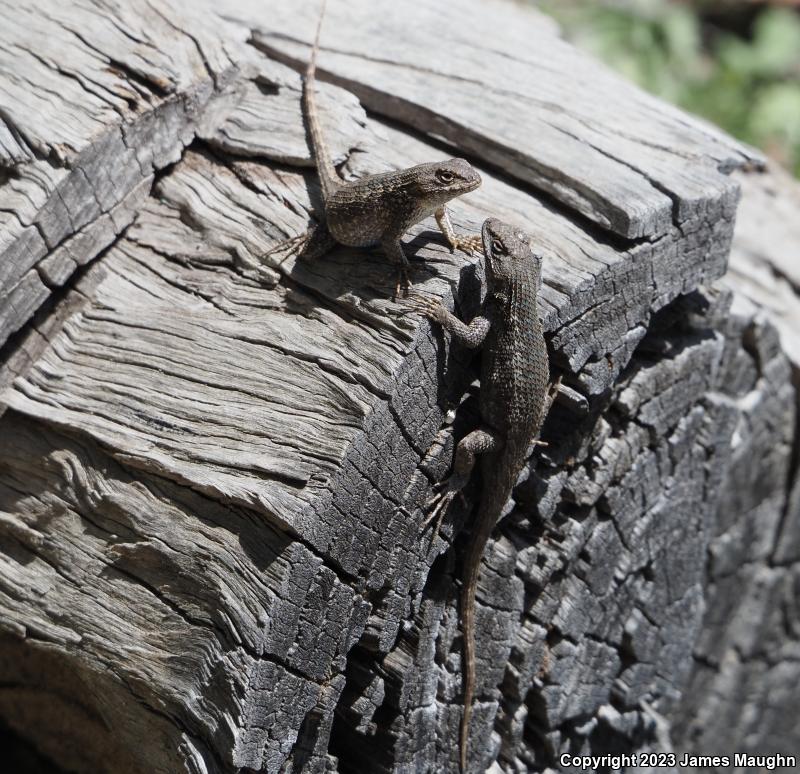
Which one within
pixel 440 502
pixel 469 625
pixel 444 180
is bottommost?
pixel 469 625

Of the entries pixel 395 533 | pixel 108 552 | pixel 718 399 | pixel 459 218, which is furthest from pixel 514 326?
pixel 108 552

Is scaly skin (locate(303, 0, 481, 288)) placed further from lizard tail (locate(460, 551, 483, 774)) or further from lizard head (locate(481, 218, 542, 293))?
lizard tail (locate(460, 551, 483, 774))

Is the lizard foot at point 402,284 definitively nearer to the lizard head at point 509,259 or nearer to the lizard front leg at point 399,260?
the lizard front leg at point 399,260

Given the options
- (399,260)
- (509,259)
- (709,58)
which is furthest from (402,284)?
(709,58)

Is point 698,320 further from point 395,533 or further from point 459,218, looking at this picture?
point 395,533

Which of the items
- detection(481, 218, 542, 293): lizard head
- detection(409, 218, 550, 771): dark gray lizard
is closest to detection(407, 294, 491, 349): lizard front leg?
detection(409, 218, 550, 771): dark gray lizard

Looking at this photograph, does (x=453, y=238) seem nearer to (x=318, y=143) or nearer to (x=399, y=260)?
(x=399, y=260)

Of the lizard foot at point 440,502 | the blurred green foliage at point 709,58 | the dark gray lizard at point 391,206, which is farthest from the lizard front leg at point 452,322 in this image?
the blurred green foliage at point 709,58
